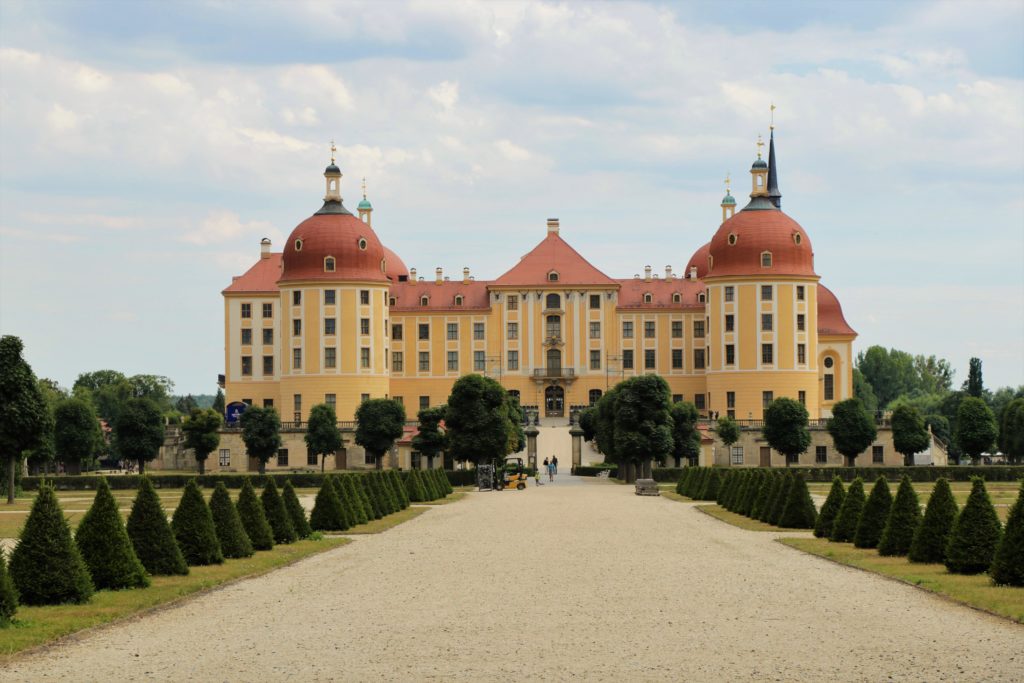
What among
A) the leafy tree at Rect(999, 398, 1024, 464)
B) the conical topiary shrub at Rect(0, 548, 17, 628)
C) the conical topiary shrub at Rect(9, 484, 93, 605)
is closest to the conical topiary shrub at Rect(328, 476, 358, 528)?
the conical topiary shrub at Rect(9, 484, 93, 605)

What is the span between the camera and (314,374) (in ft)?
305

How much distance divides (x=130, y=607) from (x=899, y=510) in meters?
12.6

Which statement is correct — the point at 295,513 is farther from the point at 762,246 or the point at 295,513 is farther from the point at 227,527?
the point at 762,246

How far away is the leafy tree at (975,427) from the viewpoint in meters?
79.5

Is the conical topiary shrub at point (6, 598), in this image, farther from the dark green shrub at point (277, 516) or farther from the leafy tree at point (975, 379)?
the leafy tree at point (975, 379)

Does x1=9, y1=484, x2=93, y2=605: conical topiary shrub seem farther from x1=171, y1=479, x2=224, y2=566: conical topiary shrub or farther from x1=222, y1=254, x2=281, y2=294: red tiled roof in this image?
x1=222, y1=254, x2=281, y2=294: red tiled roof

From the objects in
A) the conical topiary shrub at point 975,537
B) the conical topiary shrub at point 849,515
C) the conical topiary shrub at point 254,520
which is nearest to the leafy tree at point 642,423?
the conical topiary shrub at point 849,515

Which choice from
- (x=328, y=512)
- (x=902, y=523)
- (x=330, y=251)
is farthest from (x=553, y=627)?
(x=330, y=251)

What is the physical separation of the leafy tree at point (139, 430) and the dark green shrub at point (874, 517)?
5415 cm

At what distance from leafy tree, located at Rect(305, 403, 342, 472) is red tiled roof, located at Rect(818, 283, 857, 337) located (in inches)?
1448

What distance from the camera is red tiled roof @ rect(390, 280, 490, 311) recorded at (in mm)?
101188

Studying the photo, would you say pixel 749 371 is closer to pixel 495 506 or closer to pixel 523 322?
pixel 523 322

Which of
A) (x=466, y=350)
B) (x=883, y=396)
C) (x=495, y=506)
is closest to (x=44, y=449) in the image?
(x=495, y=506)

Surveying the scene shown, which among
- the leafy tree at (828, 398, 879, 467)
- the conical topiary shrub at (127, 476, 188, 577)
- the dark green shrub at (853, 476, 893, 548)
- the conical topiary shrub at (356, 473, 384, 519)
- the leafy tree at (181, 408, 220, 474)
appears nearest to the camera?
the conical topiary shrub at (127, 476, 188, 577)
